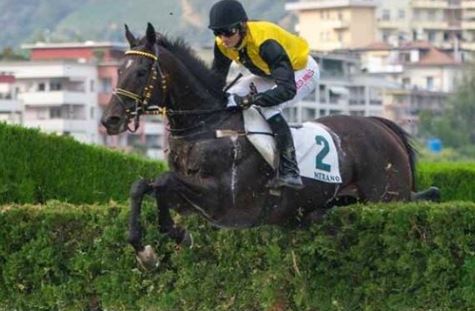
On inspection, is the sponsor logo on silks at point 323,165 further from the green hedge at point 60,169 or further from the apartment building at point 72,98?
the apartment building at point 72,98

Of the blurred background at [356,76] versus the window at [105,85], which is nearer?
the blurred background at [356,76]

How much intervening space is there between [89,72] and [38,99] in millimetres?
3455

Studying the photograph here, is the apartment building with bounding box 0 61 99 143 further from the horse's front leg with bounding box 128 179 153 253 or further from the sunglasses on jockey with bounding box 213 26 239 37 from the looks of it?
the horse's front leg with bounding box 128 179 153 253

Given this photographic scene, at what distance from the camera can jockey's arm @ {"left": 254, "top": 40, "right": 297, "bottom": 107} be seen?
44.8 feet

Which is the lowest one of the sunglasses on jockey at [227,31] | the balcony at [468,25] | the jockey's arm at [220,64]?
the jockey's arm at [220,64]

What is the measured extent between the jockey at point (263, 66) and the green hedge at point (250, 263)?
0.73m

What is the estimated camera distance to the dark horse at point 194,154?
43.4ft

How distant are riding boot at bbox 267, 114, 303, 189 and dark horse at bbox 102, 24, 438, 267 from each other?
9 cm

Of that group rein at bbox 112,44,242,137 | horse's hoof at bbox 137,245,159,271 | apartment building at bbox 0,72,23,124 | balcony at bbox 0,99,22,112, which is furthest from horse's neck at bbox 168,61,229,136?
balcony at bbox 0,99,22,112

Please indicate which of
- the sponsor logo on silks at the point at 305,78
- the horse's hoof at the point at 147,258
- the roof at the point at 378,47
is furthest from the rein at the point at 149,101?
the roof at the point at 378,47

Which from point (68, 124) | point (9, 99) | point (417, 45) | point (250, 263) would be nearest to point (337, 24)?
point (417, 45)

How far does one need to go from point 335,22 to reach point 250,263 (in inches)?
5979

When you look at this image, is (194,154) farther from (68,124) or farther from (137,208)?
(68,124)

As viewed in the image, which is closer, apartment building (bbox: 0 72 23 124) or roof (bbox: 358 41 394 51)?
apartment building (bbox: 0 72 23 124)
